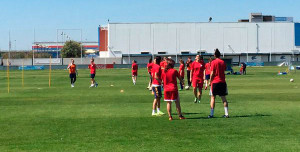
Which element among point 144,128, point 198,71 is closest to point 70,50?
point 198,71

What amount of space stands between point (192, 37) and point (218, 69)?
97868 millimetres

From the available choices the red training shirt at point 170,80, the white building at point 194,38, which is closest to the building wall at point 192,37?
the white building at point 194,38

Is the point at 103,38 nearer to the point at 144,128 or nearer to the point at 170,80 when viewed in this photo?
the point at 170,80

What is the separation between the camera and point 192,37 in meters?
113

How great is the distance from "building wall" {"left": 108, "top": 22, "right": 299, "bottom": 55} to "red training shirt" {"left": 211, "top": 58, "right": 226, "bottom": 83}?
9666 centimetres

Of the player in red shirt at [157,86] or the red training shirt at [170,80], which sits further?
the player in red shirt at [157,86]

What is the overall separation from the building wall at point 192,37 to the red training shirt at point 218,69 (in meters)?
96.7

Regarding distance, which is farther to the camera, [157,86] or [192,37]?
[192,37]

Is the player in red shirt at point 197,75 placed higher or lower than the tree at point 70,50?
lower

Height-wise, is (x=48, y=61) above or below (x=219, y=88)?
above

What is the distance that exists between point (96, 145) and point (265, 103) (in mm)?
10974

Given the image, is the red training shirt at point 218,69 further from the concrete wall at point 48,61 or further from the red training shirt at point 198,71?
the concrete wall at point 48,61

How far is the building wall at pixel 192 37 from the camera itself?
368 feet

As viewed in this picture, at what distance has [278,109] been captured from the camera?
713 inches
